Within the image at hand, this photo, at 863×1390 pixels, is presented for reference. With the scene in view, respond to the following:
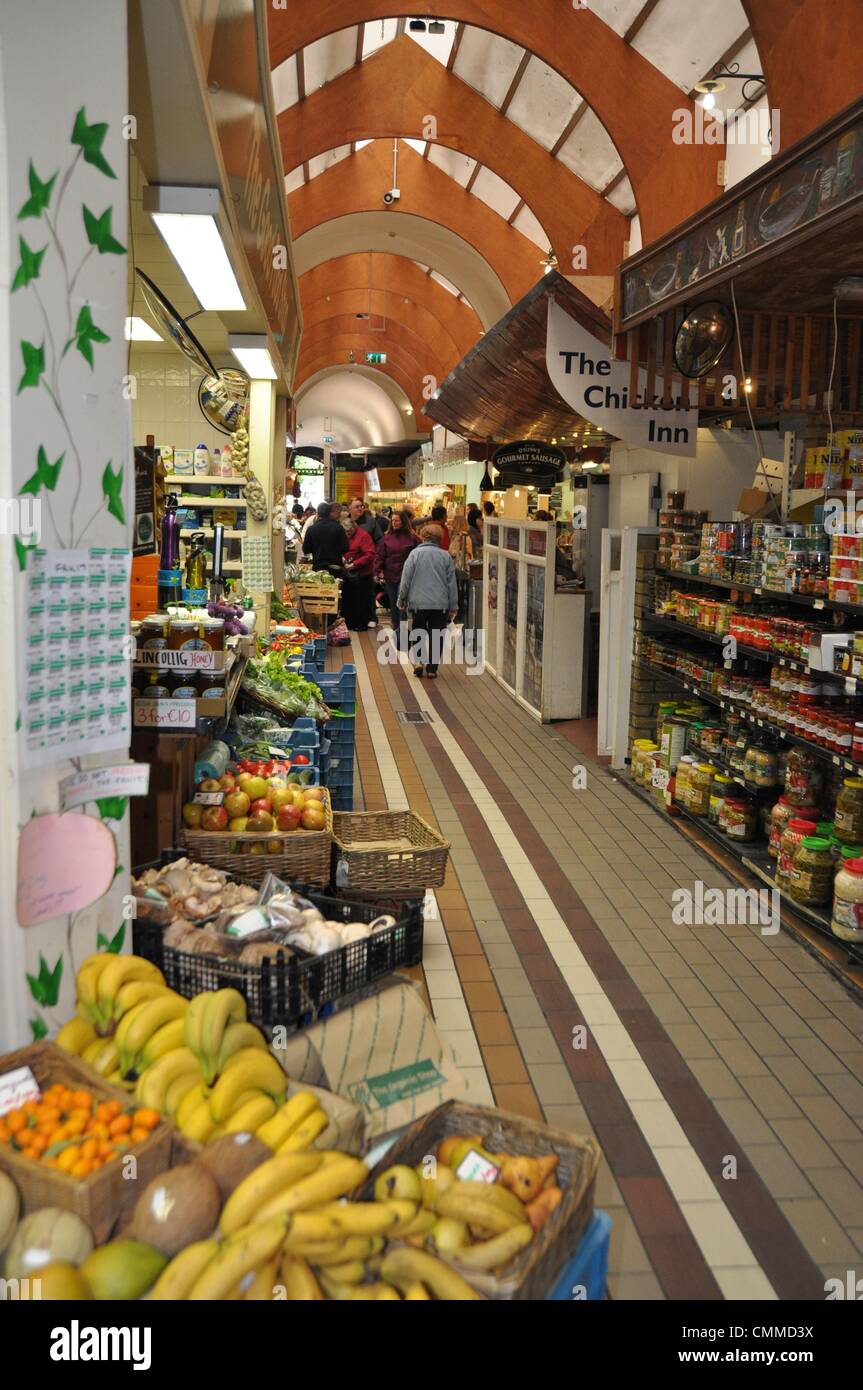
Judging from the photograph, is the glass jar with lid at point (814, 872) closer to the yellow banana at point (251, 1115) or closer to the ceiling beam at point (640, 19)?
the yellow banana at point (251, 1115)

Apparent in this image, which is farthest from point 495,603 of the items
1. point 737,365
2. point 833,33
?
point 833,33

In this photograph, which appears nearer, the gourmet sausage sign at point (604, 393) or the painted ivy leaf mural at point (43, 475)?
the painted ivy leaf mural at point (43, 475)

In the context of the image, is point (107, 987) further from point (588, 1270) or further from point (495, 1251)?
point (588, 1270)

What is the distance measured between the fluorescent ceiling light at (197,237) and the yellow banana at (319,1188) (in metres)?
3.17

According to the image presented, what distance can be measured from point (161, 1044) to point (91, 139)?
2112mm

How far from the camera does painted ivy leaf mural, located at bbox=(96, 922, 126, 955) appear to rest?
9.79ft

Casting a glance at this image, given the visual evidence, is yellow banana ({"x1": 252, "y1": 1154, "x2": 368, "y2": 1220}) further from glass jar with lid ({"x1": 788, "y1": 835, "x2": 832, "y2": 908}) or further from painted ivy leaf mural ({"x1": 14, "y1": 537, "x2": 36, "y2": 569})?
glass jar with lid ({"x1": 788, "y1": 835, "x2": 832, "y2": 908})

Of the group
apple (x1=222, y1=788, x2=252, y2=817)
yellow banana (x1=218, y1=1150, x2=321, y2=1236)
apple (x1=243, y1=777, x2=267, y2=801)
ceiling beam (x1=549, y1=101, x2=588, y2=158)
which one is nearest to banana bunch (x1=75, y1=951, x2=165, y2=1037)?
yellow banana (x1=218, y1=1150, x2=321, y2=1236)

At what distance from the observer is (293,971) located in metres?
2.94

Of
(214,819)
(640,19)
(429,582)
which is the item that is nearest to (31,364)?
(214,819)

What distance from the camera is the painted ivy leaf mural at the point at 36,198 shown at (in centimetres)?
250

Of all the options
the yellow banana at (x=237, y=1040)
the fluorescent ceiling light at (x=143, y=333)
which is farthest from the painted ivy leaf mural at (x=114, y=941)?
the fluorescent ceiling light at (x=143, y=333)

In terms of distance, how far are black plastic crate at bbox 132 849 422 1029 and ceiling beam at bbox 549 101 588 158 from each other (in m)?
12.1
